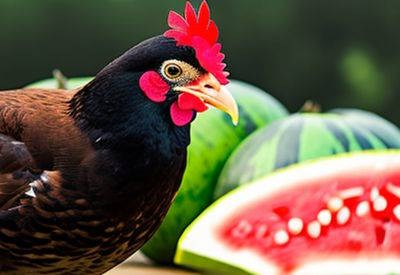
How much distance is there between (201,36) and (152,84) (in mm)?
100

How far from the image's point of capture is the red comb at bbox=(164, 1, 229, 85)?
1.44 metres

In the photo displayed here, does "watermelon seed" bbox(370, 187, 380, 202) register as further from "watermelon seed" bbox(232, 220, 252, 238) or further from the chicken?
the chicken

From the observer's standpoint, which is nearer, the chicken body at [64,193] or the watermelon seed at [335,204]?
the chicken body at [64,193]

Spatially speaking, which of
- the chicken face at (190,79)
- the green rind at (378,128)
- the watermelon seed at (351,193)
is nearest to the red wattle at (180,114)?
the chicken face at (190,79)

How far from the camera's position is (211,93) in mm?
1457

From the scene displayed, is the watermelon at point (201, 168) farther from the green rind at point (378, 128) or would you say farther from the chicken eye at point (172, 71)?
the chicken eye at point (172, 71)

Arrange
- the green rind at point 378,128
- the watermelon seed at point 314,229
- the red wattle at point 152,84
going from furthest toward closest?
the green rind at point 378,128 → the watermelon seed at point 314,229 → the red wattle at point 152,84

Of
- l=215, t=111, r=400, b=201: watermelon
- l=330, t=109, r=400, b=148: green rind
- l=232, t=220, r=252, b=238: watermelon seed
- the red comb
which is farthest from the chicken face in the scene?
l=330, t=109, r=400, b=148: green rind

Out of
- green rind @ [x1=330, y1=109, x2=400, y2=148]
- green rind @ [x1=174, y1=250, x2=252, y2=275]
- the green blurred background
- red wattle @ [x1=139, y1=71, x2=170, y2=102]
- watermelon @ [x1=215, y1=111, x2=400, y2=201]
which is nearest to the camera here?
red wattle @ [x1=139, y1=71, x2=170, y2=102]

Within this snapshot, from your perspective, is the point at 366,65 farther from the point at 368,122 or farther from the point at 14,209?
the point at 14,209

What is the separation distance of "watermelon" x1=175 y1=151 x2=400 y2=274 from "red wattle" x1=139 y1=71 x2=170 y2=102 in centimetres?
31

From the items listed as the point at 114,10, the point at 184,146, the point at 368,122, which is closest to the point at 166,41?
the point at 184,146

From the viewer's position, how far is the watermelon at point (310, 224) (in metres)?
1.66

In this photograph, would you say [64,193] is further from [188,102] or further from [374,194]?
[374,194]
